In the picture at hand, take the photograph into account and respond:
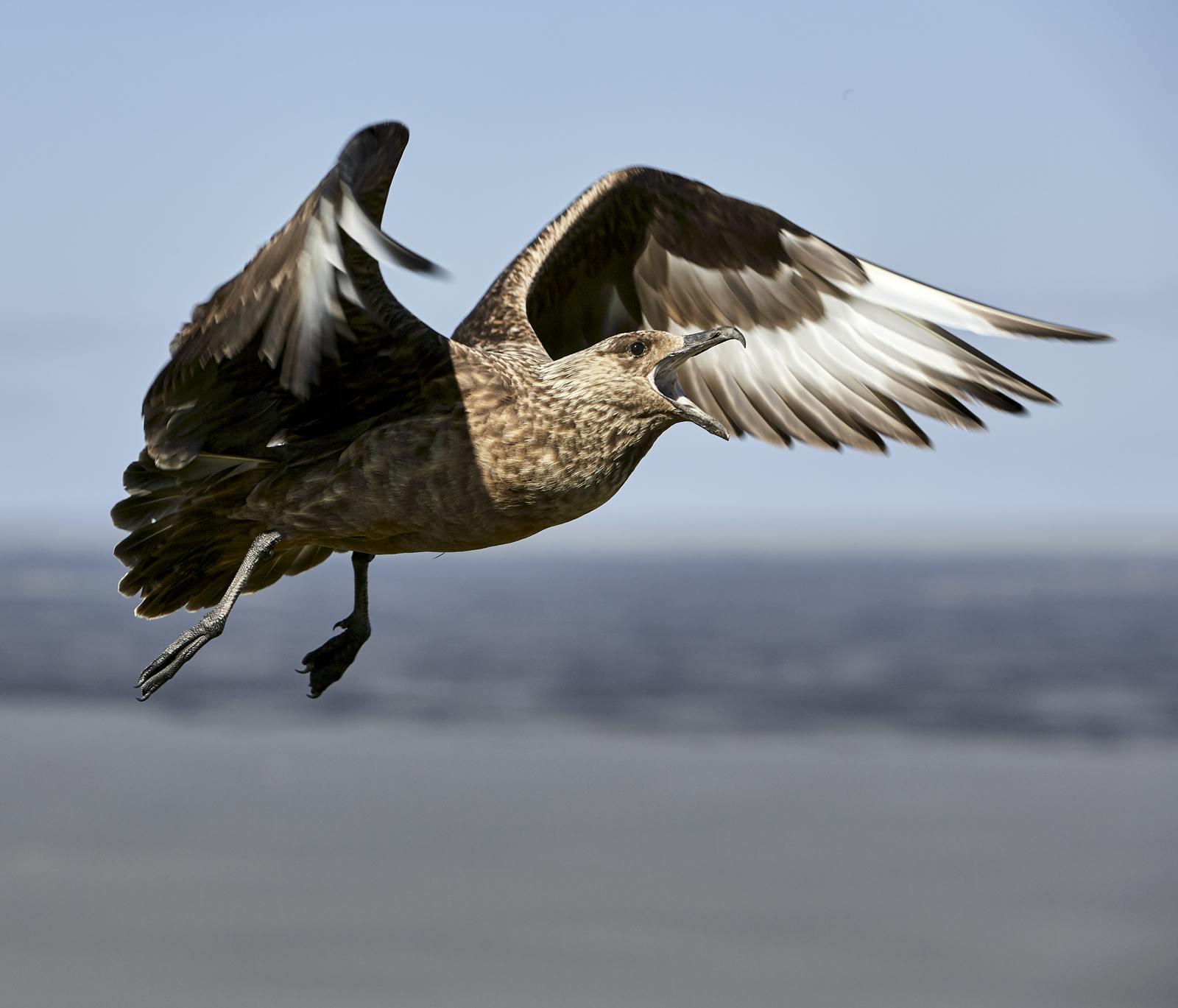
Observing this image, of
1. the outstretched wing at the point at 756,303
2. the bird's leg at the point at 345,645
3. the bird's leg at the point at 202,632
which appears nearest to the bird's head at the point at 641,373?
the outstretched wing at the point at 756,303

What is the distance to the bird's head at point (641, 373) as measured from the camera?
23.9 feet

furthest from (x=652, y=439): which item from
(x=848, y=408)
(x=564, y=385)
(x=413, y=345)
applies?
(x=848, y=408)

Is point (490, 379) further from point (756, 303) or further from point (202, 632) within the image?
point (756, 303)

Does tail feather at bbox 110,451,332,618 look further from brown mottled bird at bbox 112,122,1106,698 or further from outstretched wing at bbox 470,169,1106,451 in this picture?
outstretched wing at bbox 470,169,1106,451

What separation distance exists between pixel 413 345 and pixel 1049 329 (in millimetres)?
3341

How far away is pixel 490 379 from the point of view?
7602 mm

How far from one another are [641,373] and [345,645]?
2770 mm

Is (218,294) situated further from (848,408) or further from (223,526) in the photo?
(848,408)

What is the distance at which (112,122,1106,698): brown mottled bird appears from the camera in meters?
6.89

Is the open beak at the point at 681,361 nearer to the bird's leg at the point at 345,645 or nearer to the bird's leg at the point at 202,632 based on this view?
the bird's leg at the point at 202,632

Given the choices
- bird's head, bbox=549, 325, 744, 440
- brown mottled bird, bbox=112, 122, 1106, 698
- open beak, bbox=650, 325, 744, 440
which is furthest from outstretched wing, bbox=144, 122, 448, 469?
open beak, bbox=650, 325, 744, 440

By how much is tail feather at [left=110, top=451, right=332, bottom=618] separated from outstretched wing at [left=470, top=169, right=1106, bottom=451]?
192 cm

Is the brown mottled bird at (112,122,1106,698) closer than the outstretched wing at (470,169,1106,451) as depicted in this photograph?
Yes

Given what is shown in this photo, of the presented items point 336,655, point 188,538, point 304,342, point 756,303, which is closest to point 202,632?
point 188,538
